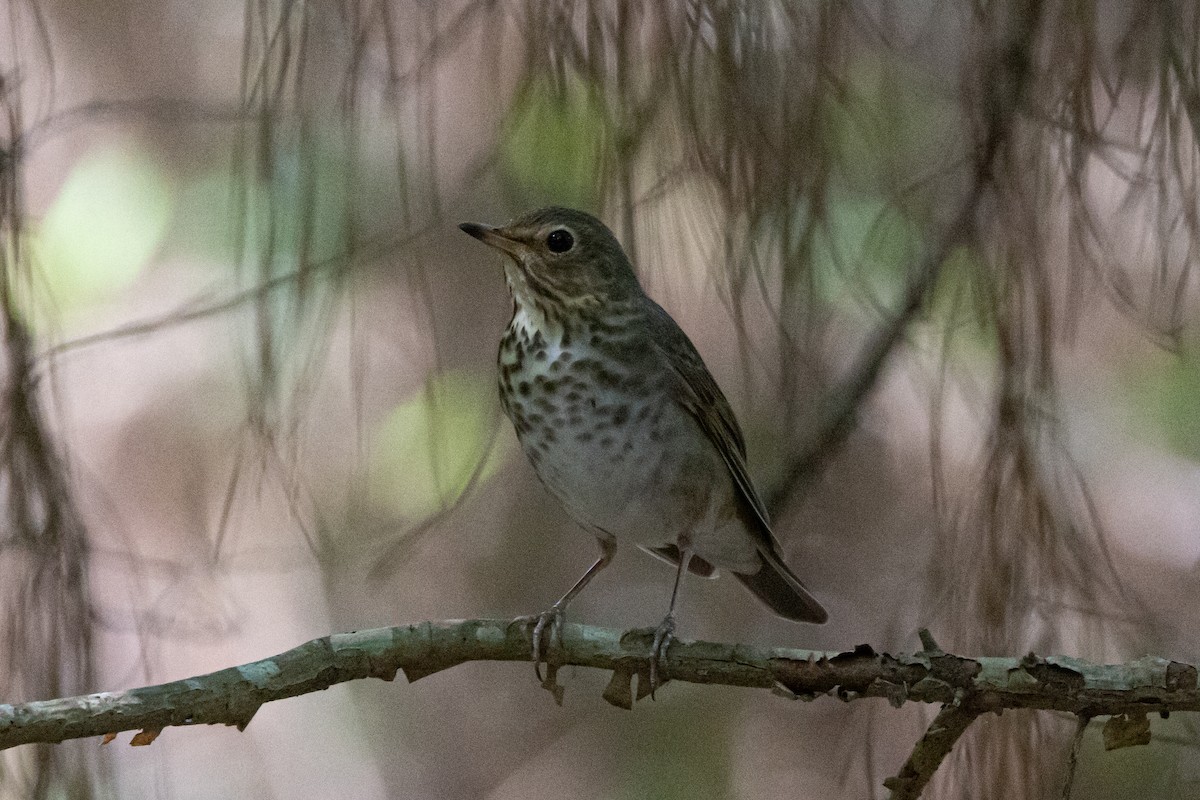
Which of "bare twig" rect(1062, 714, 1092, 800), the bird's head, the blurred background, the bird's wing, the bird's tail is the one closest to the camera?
"bare twig" rect(1062, 714, 1092, 800)

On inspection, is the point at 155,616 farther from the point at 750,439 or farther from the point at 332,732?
the point at 332,732

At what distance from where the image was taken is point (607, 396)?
10.3ft

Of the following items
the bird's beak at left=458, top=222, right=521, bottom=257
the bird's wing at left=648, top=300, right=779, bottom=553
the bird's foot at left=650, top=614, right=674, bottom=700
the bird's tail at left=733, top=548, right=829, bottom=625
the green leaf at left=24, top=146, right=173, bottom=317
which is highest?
the green leaf at left=24, top=146, right=173, bottom=317

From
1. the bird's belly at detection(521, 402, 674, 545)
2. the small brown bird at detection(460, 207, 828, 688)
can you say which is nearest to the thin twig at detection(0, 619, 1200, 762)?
the small brown bird at detection(460, 207, 828, 688)

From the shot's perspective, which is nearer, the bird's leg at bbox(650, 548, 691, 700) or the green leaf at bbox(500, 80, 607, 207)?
the green leaf at bbox(500, 80, 607, 207)

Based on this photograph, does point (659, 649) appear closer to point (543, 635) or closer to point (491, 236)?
point (543, 635)

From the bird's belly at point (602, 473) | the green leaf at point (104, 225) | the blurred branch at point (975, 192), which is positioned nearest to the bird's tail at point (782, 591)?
the bird's belly at point (602, 473)

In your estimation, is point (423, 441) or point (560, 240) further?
point (423, 441)

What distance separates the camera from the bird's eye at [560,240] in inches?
122

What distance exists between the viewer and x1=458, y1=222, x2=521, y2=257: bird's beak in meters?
2.80

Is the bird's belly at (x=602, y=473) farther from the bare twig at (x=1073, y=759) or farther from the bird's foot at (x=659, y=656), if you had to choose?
the bare twig at (x=1073, y=759)

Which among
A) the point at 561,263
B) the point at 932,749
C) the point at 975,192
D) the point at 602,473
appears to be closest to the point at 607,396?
the point at 602,473

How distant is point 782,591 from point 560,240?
1.07 m

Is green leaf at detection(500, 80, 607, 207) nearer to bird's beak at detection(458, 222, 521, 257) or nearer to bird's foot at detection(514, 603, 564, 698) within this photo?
bird's beak at detection(458, 222, 521, 257)
